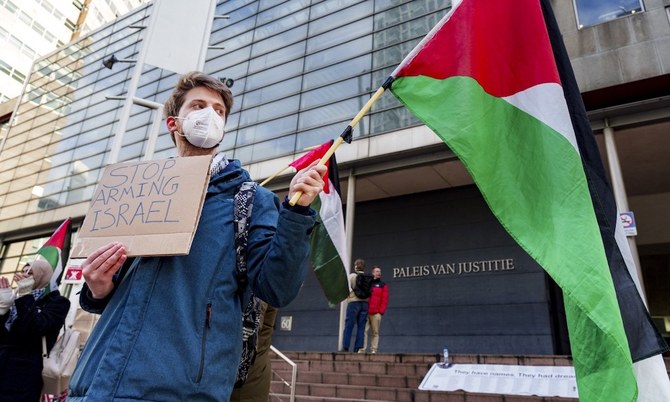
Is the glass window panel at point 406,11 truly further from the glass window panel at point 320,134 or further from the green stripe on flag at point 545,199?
the green stripe on flag at point 545,199

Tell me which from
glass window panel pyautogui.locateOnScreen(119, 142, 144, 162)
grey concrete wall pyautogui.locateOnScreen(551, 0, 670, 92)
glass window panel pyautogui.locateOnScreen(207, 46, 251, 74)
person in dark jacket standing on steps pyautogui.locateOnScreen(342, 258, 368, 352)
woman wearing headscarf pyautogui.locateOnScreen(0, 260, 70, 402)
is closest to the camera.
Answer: woman wearing headscarf pyautogui.locateOnScreen(0, 260, 70, 402)

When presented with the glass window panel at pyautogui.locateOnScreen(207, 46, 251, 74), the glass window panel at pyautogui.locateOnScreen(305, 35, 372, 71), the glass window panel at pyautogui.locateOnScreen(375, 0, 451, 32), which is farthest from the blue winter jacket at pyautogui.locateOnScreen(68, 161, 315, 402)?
the glass window panel at pyautogui.locateOnScreen(207, 46, 251, 74)

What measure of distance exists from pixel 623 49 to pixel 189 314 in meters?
13.2

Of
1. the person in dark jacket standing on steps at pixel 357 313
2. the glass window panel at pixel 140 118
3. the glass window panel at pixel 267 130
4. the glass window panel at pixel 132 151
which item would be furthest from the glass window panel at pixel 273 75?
the person in dark jacket standing on steps at pixel 357 313

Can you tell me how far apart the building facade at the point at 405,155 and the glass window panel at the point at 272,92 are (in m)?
0.06

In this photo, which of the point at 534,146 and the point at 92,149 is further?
the point at 92,149

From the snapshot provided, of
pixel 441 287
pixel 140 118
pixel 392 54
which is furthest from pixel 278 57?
pixel 441 287

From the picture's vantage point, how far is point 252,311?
6.03 ft

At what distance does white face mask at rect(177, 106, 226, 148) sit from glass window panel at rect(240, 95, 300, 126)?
1578 centimetres

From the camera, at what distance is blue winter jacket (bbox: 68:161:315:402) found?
4.29 feet

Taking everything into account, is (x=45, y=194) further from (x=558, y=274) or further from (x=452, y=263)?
(x=558, y=274)

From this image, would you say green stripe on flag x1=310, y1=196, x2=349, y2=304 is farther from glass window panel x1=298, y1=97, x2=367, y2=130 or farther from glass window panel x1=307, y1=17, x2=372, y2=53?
glass window panel x1=307, y1=17, x2=372, y2=53

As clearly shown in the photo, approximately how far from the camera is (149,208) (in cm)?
163

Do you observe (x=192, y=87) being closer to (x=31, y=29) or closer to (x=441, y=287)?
(x=441, y=287)
